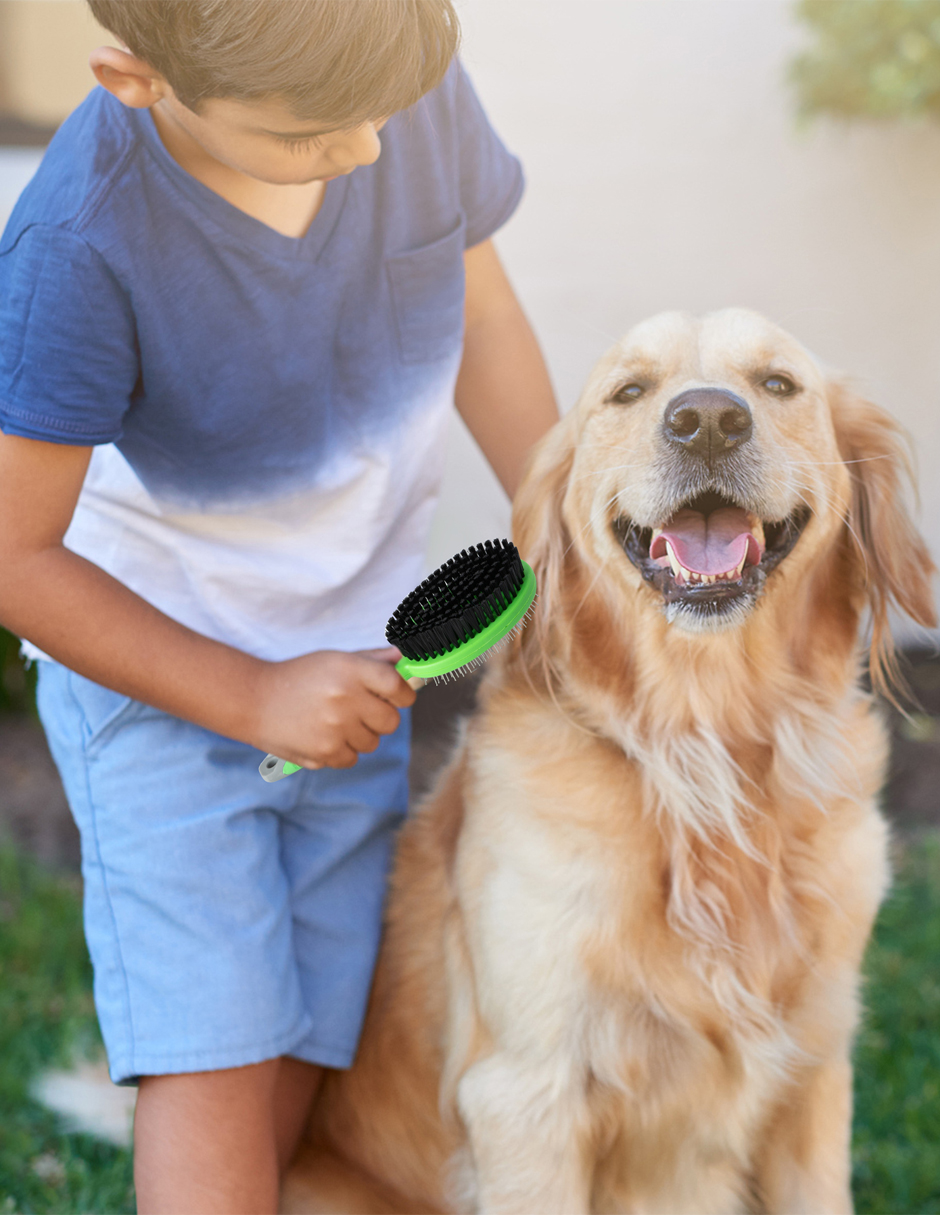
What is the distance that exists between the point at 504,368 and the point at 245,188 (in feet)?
1.69

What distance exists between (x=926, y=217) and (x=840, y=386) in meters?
0.77

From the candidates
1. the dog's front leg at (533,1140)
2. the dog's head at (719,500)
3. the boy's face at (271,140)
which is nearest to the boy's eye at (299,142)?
the boy's face at (271,140)

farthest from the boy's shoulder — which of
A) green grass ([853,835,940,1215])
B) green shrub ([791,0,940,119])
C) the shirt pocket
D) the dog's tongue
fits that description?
green grass ([853,835,940,1215])

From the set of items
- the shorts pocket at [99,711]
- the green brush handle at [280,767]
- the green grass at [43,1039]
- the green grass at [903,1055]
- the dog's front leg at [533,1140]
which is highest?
the green brush handle at [280,767]

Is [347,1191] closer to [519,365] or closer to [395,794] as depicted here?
[395,794]

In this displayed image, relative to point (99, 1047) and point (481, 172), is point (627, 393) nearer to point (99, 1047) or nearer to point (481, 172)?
point (481, 172)

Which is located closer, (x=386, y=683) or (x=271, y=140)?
(x=271, y=140)

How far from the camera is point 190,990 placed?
4.63 feet

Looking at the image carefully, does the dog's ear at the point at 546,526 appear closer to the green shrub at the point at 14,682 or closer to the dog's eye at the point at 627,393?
the dog's eye at the point at 627,393

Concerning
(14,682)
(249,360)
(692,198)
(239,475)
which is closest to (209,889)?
(239,475)

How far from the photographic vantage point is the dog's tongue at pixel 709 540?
4.26ft

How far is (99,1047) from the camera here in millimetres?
2062

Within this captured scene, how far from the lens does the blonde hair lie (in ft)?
3.33

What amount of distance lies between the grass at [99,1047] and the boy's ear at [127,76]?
1556 mm
